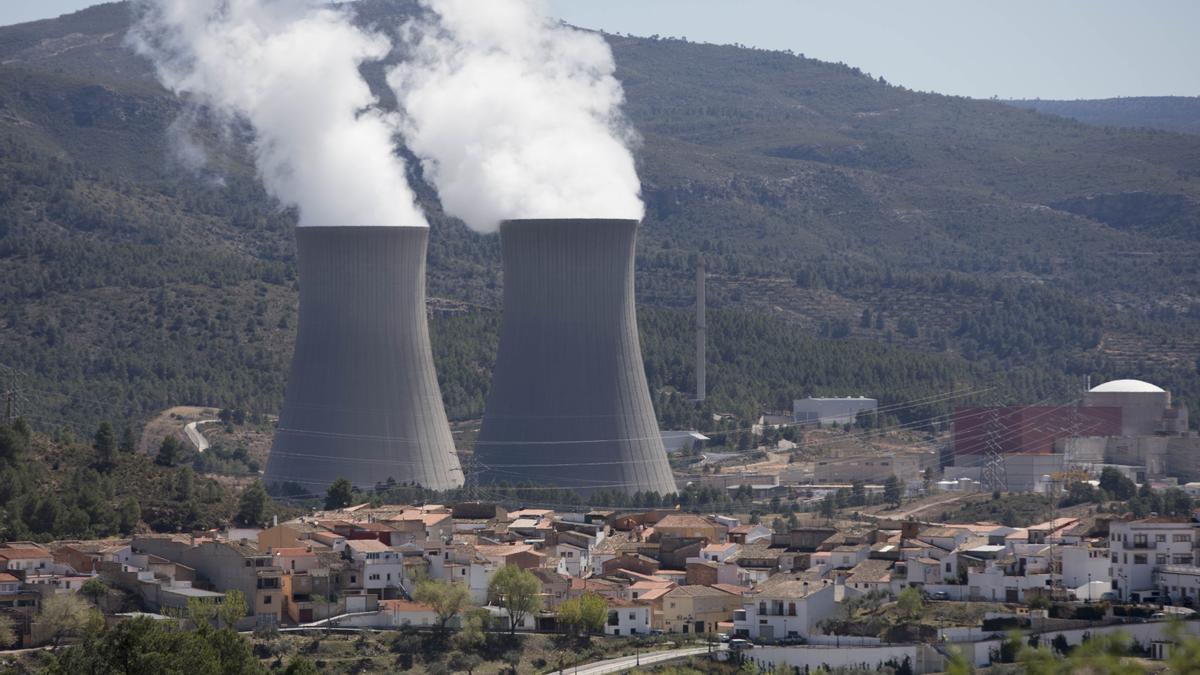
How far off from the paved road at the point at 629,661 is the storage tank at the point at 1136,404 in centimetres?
4016

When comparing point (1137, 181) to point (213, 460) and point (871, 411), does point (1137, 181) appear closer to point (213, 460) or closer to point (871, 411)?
point (871, 411)

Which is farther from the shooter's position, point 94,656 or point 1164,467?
point 1164,467

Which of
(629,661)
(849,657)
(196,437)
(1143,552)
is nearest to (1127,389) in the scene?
(196,437)

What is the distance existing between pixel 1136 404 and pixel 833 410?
9398 mm

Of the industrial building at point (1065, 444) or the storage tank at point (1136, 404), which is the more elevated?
the storage tank at point (1136, 404)

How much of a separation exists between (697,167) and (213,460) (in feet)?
254

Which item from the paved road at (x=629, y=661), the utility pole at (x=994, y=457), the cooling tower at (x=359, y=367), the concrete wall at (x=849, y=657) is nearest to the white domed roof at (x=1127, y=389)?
the utility pole at (x=994, y=457)

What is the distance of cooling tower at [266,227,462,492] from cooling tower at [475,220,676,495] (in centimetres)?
191

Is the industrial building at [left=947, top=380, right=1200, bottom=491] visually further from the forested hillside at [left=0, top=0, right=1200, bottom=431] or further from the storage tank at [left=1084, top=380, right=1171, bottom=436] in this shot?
the forested hillside at [left=0, top=0, right=1200, bottom=431]

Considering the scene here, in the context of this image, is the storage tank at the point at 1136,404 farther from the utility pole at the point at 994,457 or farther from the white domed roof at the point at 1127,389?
the utility pole at the point at 994,457

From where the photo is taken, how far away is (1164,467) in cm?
7006

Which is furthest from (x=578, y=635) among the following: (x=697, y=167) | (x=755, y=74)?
(x=755, y=74)

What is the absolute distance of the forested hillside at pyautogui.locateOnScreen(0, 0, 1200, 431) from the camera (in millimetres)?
84000

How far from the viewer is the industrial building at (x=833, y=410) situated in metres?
78.0
